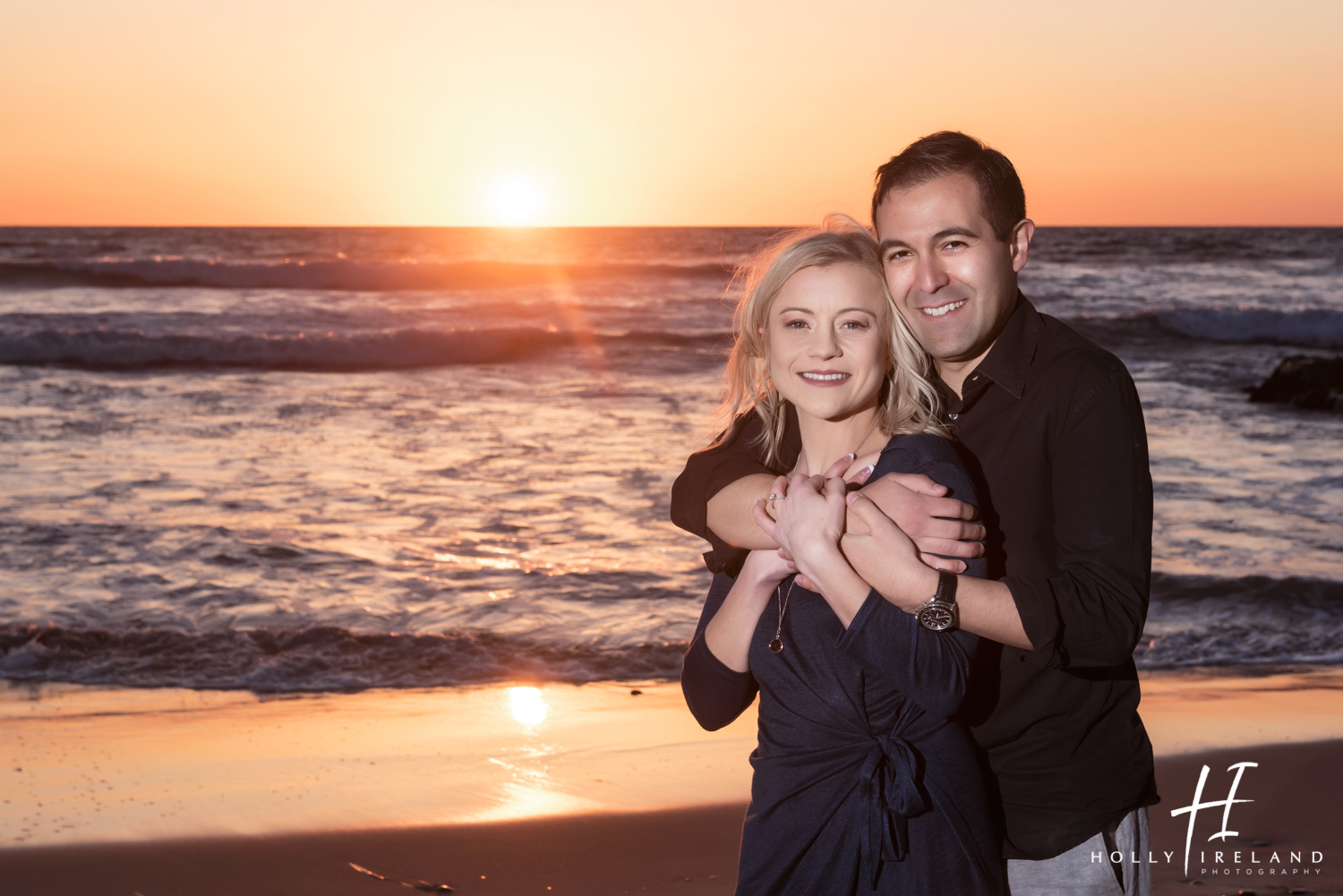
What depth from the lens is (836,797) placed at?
203 cm

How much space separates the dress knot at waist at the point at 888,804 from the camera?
6.40ft

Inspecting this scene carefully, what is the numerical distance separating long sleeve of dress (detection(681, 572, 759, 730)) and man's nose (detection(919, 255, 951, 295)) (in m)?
0.78

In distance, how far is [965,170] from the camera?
244cm

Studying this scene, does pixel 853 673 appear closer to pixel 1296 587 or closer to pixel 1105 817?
pixel 1105 817

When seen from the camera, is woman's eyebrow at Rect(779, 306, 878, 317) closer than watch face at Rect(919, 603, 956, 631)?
No

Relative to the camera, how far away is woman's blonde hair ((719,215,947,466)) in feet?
7.56

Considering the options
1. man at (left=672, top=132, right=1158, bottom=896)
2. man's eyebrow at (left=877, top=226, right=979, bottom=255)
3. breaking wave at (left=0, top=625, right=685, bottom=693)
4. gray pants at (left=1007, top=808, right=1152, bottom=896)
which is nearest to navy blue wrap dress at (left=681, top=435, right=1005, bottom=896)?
man at (left=672, top=132, right=1158, bottom=896)

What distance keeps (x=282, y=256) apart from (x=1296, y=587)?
118 ft

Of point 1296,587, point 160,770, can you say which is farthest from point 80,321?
point 1296,587

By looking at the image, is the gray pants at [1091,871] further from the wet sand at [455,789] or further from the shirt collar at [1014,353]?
the wet sand at [455,789]

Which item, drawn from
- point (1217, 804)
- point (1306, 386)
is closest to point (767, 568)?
point (1217, 804)

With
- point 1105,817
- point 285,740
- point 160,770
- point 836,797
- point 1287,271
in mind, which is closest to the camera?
point 836,797

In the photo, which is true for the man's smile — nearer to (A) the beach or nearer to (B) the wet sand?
(A) the beach

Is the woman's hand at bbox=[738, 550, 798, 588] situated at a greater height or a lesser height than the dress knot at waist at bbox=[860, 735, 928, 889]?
greater
